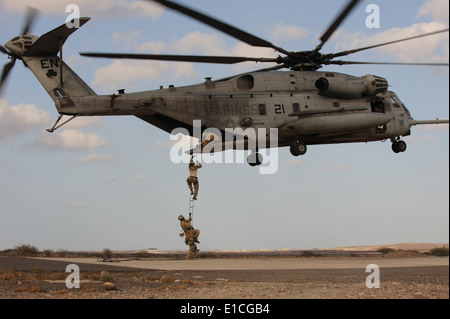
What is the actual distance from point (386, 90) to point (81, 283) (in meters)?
16.5

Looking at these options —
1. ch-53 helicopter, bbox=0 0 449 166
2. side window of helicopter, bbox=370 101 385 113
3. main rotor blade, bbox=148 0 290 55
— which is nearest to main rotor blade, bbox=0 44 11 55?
ch-53 helicopter, bbox=0 0 449 166

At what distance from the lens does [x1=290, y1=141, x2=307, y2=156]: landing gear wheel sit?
79.1ft

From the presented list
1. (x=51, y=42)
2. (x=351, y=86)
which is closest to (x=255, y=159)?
(x=351, y=86)

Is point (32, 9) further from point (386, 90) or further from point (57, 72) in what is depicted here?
point (386, 90)

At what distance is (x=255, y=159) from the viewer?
2500 cm

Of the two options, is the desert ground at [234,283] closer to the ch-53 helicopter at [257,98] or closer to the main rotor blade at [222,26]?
the ch-53 helicopter at [257,98]

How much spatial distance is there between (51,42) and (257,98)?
868 cm

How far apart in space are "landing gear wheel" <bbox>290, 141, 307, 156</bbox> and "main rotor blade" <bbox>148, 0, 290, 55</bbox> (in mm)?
4079

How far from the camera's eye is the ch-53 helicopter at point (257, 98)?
847 inches

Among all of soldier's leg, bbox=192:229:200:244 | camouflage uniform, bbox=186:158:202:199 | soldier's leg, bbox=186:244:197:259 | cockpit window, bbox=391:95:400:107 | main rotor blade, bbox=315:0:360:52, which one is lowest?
soldier's leg, bbox=186:244:197:259

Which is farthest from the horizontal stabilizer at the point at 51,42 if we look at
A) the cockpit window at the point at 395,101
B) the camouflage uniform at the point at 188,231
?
the cockpit window at the point at 395,101

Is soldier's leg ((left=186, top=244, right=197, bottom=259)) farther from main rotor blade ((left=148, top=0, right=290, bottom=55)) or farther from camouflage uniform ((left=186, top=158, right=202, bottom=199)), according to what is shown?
main rotor blade ((left=148, top=0, right=290, bottom=55))
